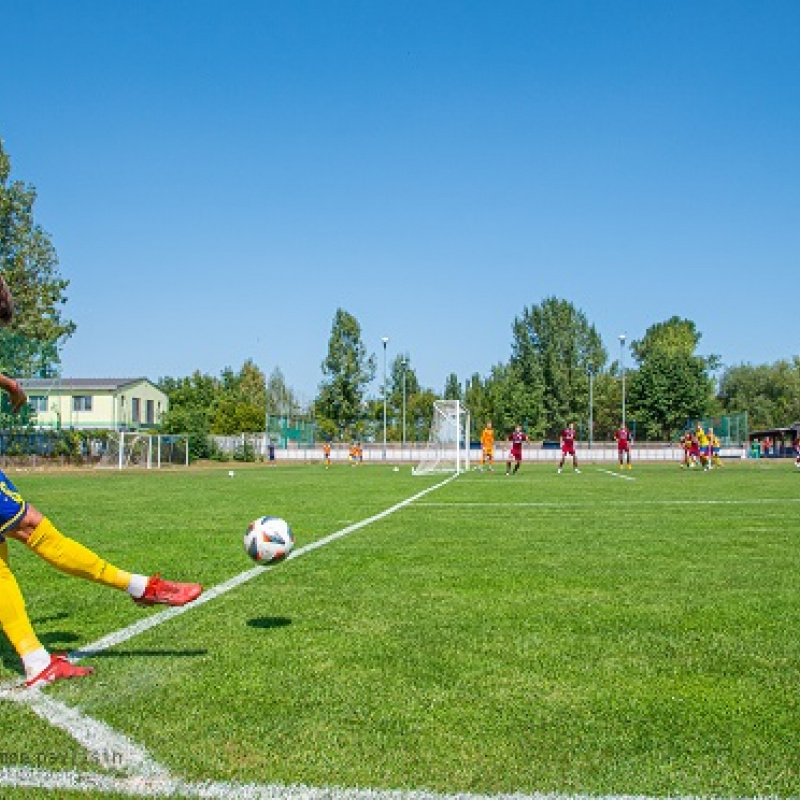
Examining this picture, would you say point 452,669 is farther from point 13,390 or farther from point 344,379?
point 344,379

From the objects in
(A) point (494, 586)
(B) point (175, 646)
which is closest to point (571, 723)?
(B) point (175, 646)

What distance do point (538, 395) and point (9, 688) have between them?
282 ft

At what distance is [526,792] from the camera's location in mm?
2926

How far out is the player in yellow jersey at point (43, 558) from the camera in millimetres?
4293

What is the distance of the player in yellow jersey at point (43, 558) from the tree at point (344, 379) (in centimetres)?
7753

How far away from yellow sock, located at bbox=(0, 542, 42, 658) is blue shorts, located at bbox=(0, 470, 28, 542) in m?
0.21

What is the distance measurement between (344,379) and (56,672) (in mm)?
78414

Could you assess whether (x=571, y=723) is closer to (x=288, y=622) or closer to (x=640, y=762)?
(x=640, y=762)

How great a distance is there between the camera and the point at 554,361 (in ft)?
296

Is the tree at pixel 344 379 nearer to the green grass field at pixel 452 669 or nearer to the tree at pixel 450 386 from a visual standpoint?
the tree at pixel 450 386

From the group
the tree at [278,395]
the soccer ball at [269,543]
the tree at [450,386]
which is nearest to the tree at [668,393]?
the tree at [450,386]

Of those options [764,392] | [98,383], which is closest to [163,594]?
[98,383]

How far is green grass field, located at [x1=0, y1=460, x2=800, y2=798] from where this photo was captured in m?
3.18

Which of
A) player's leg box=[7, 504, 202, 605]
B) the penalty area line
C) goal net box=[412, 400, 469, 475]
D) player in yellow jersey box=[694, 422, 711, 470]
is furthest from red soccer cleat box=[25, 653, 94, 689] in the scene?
player in yellow jersey box=[694, 422, 711, 470]
